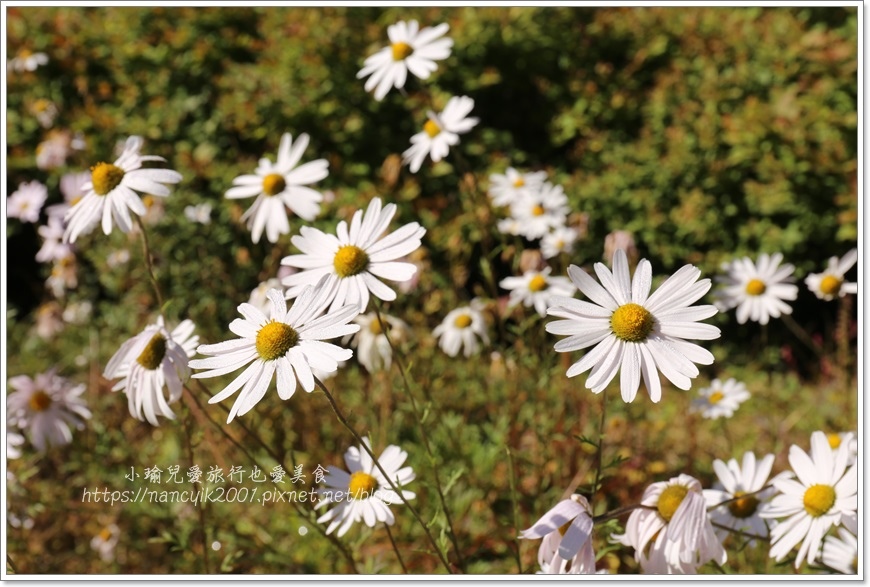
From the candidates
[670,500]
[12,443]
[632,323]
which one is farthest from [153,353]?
[670,500]

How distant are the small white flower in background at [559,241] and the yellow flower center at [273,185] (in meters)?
1.14

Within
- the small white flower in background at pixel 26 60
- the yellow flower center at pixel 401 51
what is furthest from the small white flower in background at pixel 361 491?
the small white flower in background at pixel 26 60

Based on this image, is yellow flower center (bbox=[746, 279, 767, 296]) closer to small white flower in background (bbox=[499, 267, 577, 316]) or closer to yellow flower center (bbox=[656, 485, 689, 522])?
small white flower in background (bbox=[499, 267, 577, 316])

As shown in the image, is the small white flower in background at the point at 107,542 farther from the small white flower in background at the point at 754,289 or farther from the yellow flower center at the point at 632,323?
the small white flower in background at the point at 754,289

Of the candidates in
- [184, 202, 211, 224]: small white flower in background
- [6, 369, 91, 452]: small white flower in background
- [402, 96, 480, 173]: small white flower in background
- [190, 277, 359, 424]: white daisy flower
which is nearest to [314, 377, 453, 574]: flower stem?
[190, 277, 359, 424]: white daisy flower

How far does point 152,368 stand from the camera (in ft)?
5.20

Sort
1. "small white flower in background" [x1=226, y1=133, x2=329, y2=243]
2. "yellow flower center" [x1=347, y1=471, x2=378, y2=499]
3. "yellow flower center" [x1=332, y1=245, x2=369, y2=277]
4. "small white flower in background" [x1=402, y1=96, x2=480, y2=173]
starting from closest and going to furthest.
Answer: "yellow flower center" [x1=332, y1=245, x2=369, y2=277], "yellow flower center" [x1=347, y1=471, x2=378, y2=499], "small white flower in background" [x1=226, y1=133, x2=329, y2=243], "small white flower in background" [x1=402, y1=96, x2=480, y2=173]

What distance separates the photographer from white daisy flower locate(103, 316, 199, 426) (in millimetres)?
1545

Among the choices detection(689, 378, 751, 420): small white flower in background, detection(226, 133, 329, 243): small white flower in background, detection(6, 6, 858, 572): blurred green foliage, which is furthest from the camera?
detection(6, 6, 858, 572): blurred green foliage

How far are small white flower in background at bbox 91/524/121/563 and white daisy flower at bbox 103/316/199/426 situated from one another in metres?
1.28

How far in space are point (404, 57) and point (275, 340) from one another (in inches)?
52.1

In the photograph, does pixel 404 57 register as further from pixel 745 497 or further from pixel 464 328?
pixel 745 497

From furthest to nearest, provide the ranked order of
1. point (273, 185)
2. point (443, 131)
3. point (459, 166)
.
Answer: point (459, 166) < point (443, 131) < point (273, 185)

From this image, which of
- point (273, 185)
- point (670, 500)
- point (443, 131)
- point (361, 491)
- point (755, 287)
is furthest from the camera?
point (755, 287)
